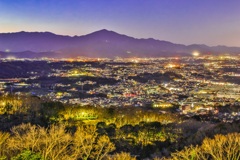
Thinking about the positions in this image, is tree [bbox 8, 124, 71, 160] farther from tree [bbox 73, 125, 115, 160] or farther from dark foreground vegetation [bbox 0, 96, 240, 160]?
tree [bbox 73, 125, 115, 160]

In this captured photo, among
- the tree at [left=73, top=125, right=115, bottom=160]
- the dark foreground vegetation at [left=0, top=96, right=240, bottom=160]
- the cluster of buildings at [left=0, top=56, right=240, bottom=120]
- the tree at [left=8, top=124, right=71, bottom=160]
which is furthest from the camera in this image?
the cluster of buildings at [left=0, top=56, right=240, bottom=120]

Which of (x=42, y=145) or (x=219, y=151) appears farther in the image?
(x=42, y=145)

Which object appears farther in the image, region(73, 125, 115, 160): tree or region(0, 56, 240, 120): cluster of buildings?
region(0, 56, 240, 120): cluster of buildings

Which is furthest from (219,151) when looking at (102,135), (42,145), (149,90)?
(149,90)

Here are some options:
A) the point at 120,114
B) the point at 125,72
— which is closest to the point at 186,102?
the point at 120,114

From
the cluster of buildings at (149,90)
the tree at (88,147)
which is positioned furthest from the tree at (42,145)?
the cluster of buildings at (149,90)

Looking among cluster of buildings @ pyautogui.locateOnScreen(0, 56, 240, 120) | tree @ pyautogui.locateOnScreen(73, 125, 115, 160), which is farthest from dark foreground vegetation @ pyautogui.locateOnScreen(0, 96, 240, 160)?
cluster of buildings @ pyautogui.locateOnScreen(0, 56, 240, 120)

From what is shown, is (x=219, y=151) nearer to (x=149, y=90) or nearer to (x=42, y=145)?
(x=42, y=145)

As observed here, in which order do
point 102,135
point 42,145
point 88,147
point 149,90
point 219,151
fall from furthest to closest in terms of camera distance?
1. point 149,90
2. point 102,135
3. point 88,147
4. point 42,145
5. point 219,151
